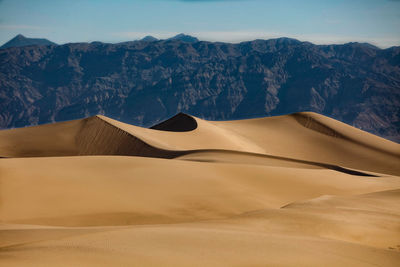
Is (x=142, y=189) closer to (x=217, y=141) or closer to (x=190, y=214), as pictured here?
(x=190, y=214)

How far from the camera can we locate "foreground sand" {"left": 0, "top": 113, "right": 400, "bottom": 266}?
267 inches

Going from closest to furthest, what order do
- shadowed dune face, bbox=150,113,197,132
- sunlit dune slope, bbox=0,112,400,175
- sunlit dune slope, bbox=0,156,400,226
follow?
sunlit dune slope, bbox=0,156,400,226 → sunlit dune slope, bbox=0,112,400,175 → shadowed dune face, bbox=150,113,197,132

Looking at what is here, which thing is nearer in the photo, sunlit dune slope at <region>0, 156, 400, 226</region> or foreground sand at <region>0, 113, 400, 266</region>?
foreground sand at <region>0, 113, 400, 266</region>

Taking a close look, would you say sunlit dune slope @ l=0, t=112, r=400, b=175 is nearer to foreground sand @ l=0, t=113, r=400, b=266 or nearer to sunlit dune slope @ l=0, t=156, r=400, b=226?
foreground sand @ l=0, t=113, r=400, b=266

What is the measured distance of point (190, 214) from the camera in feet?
43.5

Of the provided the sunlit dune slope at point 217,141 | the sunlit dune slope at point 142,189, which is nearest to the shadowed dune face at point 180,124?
the sunlit dune slope at point 217,141

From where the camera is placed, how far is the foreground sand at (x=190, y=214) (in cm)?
679

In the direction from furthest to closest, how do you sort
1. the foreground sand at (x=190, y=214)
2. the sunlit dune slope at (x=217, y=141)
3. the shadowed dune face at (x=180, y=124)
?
the shadowed dune face at (x=180, y=124) → the sunlit dune slope at (x=217, y=141) → the foreground sand at (x=190, y=214)

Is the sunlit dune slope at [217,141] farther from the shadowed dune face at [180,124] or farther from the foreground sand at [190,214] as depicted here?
the foreground sand at [190,214]

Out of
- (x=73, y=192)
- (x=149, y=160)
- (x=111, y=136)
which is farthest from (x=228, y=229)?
(x=111, y=136)

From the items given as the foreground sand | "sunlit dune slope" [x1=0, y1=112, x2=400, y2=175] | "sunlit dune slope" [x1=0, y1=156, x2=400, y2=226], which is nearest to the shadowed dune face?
"sunlit dune slope" [x1=0, y1=112, x2=400, y2=175]

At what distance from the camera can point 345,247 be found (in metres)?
7.71

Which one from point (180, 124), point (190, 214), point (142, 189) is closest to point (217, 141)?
point (180, 124)

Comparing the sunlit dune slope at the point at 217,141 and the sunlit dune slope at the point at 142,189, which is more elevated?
the sunlit dune slope at the point at 142,189
